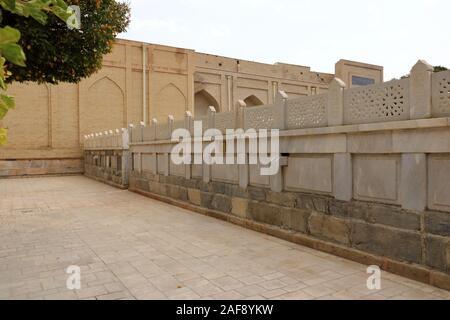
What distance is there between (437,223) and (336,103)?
2.17 meters

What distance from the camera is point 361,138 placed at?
5.01 meters

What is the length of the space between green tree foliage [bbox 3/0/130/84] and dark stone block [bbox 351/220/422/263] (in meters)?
6.44

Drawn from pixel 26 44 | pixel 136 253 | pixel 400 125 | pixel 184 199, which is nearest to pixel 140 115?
pixel 184 199

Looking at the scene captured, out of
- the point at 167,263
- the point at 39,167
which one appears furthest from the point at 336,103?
the point at 39,167

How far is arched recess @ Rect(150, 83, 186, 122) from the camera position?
23453 millimetres

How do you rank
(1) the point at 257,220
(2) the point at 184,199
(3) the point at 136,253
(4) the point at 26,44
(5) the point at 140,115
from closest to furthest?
(3) the point at 136,253, (4) the point at 26,44, (1) the point at 257,220, (2) the point at 184,199, (5) the point at 140,115

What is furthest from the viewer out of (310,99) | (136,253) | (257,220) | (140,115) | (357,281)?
(140,115)

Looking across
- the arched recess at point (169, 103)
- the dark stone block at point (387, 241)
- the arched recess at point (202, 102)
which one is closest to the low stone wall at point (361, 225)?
the dark stone block at point (387, 241)

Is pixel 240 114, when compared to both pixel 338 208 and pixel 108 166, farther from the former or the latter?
pixel 108 166

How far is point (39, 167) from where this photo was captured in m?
19.5

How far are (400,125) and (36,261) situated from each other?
535cm

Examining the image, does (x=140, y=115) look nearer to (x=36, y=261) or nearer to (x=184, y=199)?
(x=184, y=199)

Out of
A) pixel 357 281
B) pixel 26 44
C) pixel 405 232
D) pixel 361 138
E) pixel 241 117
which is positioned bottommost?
pixel 357 281

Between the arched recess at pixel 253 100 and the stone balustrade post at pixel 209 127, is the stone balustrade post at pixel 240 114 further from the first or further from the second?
the arched recess at pixel 253 100
